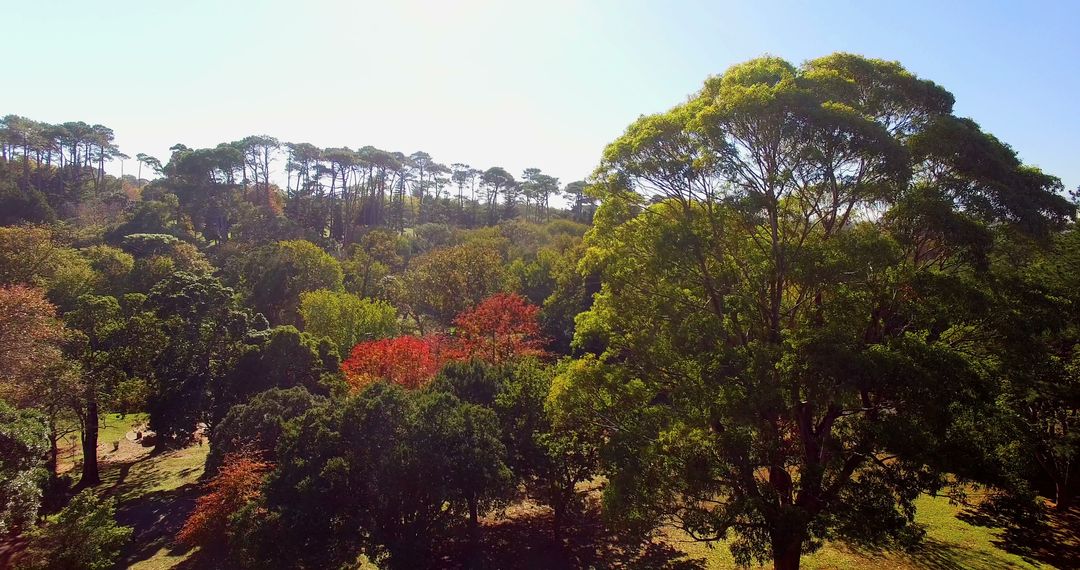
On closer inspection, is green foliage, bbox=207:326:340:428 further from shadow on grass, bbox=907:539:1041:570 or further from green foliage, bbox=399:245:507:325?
shadow on grass, bbox=907:539:1041:570

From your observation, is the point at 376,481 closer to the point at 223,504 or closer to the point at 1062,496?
the point at 223,504

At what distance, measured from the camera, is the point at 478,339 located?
1126 inches

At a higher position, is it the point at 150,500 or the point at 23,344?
the point at 23,344

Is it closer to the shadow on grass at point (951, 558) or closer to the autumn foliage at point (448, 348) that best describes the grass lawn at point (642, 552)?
the shadow on grass at point (951, 558)

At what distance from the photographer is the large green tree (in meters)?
8.84

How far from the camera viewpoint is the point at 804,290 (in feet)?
34.2

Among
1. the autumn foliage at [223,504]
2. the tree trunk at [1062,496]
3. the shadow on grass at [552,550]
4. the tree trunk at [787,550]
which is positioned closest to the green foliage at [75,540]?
the autumn foliage at [223,504]

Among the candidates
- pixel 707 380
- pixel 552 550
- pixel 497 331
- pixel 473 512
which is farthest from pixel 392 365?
pixel 707 380

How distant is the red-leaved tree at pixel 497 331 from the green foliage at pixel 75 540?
51.9ft

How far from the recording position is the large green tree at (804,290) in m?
8.84

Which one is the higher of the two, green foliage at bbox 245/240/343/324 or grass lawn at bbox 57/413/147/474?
green foliage at bbox 245/240/343/324

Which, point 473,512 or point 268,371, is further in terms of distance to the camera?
point 268,371

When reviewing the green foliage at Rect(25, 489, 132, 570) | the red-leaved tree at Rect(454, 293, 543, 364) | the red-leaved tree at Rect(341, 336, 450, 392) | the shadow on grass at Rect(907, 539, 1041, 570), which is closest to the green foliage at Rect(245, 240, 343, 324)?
the red-leaved tree at Rect(454, 293, 543, 364)

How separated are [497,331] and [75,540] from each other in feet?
62.9
